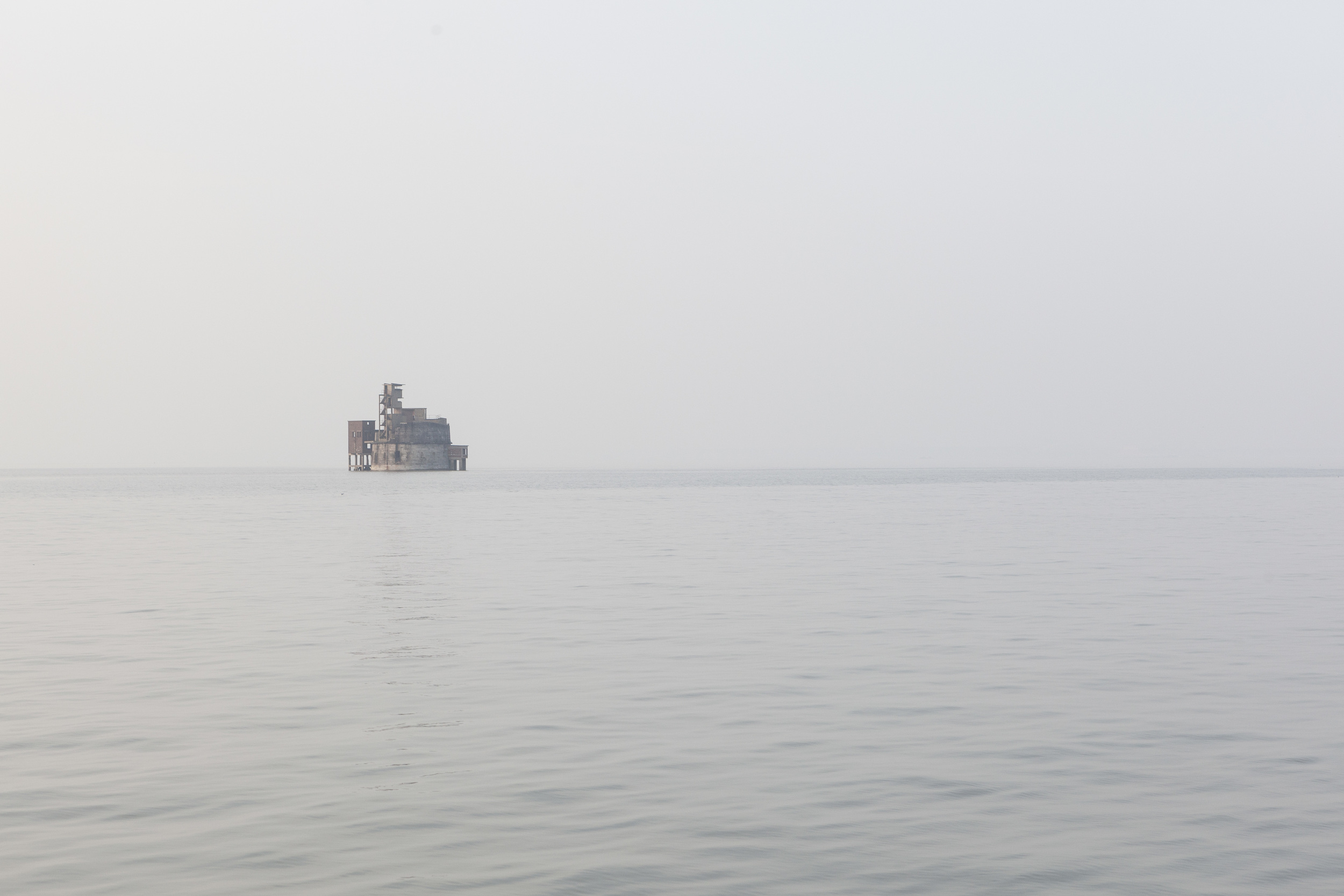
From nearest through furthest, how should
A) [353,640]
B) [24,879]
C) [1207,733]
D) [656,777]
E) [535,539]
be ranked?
[24,879] → [656,777] → [1207,733] → [353,640] → [535,539]

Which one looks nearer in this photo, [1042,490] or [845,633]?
[845,633]

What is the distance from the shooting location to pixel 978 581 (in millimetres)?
35156

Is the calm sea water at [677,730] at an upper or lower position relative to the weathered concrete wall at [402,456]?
lower

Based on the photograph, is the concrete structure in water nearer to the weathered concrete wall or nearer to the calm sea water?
the weathered concrete wall

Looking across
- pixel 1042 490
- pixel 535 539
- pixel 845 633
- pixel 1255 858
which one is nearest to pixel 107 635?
pixel 845 633

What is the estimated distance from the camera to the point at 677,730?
15523mm

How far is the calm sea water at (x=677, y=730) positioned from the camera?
10211mm

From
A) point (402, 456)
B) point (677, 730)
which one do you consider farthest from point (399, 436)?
point (677, 730)

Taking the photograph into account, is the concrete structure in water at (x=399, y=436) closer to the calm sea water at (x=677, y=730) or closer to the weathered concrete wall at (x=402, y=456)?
the weathered concrete wall at (x=402, y=456)

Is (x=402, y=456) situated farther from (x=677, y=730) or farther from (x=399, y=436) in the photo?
(x=677, y=730)

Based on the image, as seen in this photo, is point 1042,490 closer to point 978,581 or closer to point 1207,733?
point 978,581

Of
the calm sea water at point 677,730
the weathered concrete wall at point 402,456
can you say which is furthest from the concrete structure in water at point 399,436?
the calm sea water at point 677,730

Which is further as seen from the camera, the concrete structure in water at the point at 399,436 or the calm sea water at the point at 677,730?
the concrete structure in water at the point at 399,436

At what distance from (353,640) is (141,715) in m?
7.55
